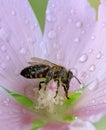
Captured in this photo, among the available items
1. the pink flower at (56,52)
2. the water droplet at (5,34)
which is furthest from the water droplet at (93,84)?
the water droplet at (5,34)

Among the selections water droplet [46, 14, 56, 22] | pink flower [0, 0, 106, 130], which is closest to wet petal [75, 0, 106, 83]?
pink flower [0, 0, 106, 130]

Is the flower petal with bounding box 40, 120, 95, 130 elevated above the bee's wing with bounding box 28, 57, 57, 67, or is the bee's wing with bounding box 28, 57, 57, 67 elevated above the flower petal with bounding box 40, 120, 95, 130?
the bee's wing with bounding box 28, 57, 57, 67

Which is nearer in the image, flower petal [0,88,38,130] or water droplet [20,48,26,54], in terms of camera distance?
flower petal [0,88,38,130]

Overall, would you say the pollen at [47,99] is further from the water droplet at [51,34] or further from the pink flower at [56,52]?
the water droplet at [51,34]

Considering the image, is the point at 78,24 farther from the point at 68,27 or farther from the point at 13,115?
the point at 13,115

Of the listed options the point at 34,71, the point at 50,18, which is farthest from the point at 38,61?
the point at 50,18

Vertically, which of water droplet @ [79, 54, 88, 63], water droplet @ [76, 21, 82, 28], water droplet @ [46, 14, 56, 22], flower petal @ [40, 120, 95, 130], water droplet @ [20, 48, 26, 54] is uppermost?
water droplet @ [46, 14, 56, 22]

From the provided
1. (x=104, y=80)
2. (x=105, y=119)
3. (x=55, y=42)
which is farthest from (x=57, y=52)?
(x=105, y=119)

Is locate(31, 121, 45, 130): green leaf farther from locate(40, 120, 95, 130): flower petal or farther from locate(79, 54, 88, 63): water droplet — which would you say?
locate(79, 54, 88, 63): water droplet
